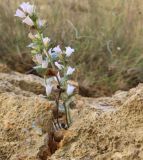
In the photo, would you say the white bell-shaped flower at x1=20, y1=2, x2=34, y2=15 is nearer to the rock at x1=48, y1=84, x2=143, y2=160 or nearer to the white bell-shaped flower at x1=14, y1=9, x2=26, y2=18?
the white bell-shaped flower at x1=14, y1=9, x2=26, y2=18

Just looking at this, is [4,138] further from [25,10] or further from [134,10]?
[134,10]

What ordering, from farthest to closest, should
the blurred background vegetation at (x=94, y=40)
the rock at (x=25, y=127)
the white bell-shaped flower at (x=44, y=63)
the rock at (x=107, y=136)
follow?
the blurred background vegetation at (x=94, y=40) → the white bell-shaped flower at (x=44, y=63) → the rock at (x=25, y=127) → the rock at (x=107, y=136)

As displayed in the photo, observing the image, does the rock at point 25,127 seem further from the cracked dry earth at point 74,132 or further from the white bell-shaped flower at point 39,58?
the white bell-shaped flower at point 39,58

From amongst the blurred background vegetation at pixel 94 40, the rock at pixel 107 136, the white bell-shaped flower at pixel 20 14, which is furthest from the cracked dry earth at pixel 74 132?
the blurred background vegetation at pixel 94 40

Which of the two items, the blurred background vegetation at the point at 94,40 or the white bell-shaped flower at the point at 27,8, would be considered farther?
the blurred background vegetation at the point at 94,40

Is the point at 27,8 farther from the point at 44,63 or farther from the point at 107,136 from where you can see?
the point at 107,136

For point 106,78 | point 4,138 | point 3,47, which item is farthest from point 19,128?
point 3,47

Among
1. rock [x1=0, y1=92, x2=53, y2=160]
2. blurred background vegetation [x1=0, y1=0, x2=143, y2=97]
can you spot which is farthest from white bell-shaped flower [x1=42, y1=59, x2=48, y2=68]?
blurred background vegetation [x1=0, y1=0, x2=143, y2=97]

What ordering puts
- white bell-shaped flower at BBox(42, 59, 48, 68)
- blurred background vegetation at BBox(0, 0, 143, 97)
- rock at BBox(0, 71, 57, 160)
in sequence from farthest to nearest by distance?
blurred background vegetation at BBox(0, 0, 143, 97), white bell-shaped flower at BBox(42, 59, 48, 68), rock at BBox(0, 71, 57, 160)
